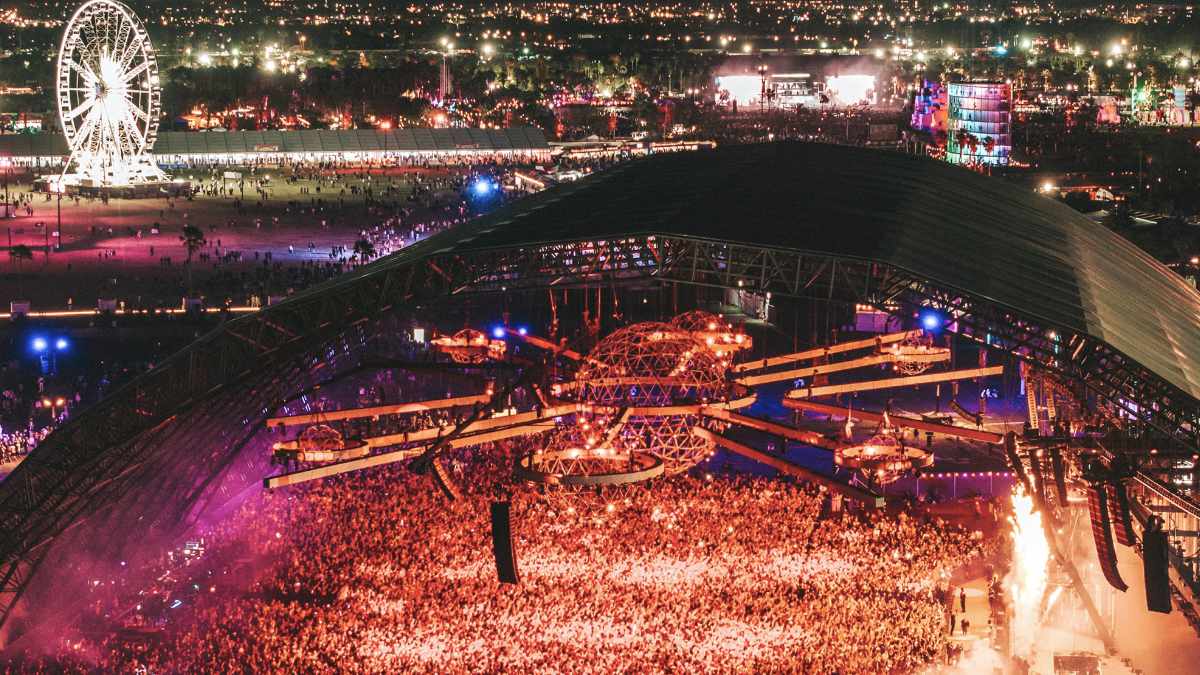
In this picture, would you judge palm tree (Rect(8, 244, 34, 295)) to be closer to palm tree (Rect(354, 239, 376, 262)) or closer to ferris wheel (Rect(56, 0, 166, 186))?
palm tree (Rect(354, 239, 376, 262))

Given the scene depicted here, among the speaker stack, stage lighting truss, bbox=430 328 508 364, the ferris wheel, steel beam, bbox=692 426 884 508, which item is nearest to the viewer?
steel beam, bbox=692 426 884 508

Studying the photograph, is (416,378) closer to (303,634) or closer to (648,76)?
(303,634)

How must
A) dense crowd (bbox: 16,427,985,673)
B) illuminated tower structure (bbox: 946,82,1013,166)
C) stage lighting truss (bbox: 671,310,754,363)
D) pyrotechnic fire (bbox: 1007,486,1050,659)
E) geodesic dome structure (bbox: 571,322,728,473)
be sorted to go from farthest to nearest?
illuminated tower structure (bbox: 946,82,1013,166) → stage lighting truss (bbox: 671,310,754,363) → pyrotechnic fire (bbox: 1007,486,1050,659) → dense crowd (bbox: 16,427,985,673) → geodesic dome structure (bbox: 571,322,728,473)

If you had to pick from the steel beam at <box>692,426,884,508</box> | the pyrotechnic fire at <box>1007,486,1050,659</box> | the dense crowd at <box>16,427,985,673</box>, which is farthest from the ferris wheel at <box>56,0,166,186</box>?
the steel beam at <box>692,426,884,508</box>

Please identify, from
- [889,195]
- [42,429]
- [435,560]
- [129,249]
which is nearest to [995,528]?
[889,195]

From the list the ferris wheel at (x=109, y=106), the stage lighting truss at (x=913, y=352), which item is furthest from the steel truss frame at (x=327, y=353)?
the ferris wheel at (x=109, y=106)

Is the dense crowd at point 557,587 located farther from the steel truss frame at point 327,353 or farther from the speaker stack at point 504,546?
the steel truss frame at point 327,353
